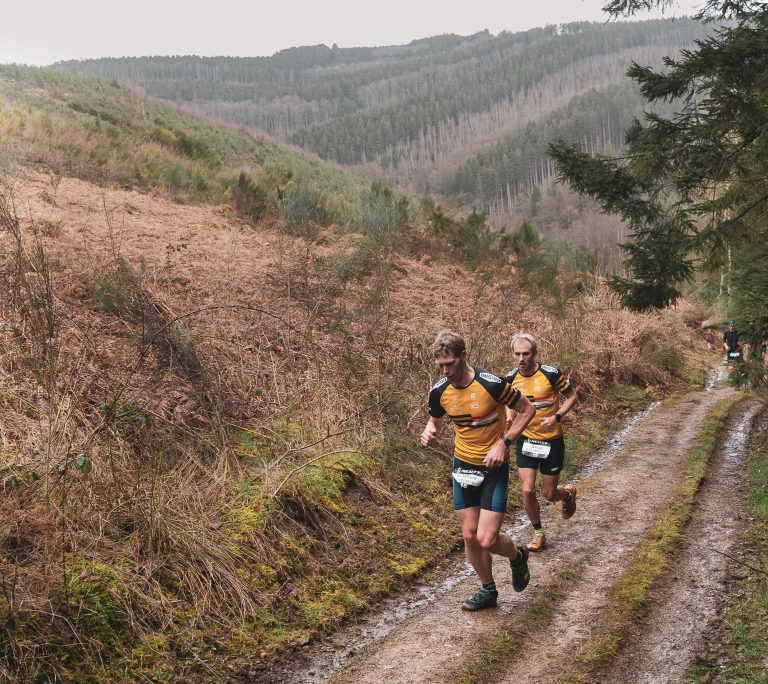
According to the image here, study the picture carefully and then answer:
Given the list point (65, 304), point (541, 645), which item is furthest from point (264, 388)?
point (541, 645)

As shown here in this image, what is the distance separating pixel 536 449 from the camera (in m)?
7.29

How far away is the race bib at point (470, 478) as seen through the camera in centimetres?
567

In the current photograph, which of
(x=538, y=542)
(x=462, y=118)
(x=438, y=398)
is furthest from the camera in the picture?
(x=462, y=118)

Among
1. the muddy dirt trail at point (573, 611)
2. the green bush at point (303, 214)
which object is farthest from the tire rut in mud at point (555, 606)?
the green bush at point (303, 214)

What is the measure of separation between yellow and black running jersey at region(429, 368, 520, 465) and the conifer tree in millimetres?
3955

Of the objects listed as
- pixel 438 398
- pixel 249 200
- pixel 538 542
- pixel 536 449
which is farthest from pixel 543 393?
pixel 249 200

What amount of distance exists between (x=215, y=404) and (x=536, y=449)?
3.60 m

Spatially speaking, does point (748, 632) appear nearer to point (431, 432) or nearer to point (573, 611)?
point (573, 611)

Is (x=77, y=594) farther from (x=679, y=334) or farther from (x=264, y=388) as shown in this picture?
(x=679, y=334)

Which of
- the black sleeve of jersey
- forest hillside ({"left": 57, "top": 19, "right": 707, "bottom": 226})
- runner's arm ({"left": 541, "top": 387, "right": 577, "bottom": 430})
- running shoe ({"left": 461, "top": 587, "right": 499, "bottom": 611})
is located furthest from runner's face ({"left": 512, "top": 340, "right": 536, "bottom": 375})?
forest hillside ({"left": 57, "top": 19, "right": 707, "bottom": 226})

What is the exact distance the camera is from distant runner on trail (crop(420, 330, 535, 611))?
5.59 metres

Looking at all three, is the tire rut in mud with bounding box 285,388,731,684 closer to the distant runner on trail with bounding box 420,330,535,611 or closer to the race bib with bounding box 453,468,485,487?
the distant runner on trail with bounding box 420,330,535,611

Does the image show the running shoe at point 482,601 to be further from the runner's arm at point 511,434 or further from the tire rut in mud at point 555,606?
the runner's arm at point 511,434

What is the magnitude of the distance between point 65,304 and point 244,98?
606ft
